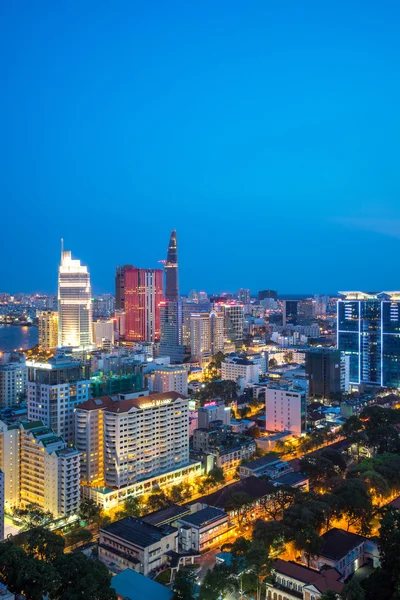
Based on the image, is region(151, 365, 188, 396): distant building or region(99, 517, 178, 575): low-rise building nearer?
region(99, 517, 178, 575): low-rise building

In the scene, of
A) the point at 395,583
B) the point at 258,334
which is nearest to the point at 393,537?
the point at 395,583

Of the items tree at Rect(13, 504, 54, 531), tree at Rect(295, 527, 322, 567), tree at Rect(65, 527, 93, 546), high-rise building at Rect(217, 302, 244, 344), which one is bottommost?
tree at Rect(65, 527, 93, 546)

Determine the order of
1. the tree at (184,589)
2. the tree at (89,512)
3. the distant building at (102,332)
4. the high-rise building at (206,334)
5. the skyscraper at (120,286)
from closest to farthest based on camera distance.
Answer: the tree at (184,589) < the tree at (89,512) < the high-rise building at (206,334) < the distant building at (102,332) < the skyscraper at (120,286)

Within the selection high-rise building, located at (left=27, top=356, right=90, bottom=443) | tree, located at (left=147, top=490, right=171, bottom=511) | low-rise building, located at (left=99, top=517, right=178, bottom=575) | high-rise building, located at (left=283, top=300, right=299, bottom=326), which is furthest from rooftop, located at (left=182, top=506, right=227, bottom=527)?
high-rise building, located at (left=283, top=300, right=299, bottom=326)

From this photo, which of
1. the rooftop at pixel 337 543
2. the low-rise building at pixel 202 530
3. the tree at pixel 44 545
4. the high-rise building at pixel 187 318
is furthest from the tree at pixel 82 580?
the high-rise building at pixel 187 318

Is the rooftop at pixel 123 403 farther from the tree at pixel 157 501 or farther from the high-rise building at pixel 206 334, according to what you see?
the high-rise building at pixel 206 334

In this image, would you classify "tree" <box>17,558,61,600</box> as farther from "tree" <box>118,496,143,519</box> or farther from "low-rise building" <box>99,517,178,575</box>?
"tree" <box>118,496,143,519</box>

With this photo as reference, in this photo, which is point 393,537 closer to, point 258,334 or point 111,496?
point 111,496
